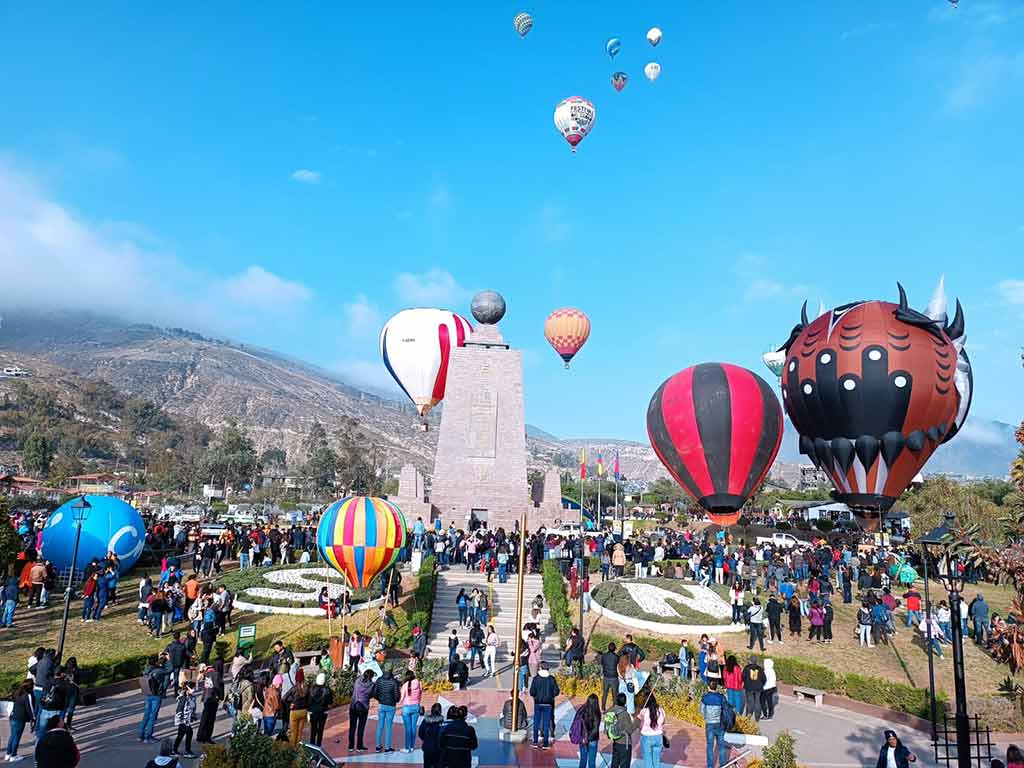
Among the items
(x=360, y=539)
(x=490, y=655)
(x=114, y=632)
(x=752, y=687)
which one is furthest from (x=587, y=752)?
(x=114, y=632)

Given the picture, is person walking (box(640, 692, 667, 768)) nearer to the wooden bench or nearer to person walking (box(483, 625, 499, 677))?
person walking (box(483, 625, 499, 677))

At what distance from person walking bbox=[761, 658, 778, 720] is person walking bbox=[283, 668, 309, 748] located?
914 centimetres

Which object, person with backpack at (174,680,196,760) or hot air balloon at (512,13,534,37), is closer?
person with backpack at (174,680,196,760)

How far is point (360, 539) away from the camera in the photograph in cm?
1908

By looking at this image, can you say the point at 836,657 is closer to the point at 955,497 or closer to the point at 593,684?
the point at 593,684

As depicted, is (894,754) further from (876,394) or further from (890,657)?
(876,394)

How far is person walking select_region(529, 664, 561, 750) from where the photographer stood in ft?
38.1

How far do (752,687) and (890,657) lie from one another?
7.16m

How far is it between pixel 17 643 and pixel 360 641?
911 cm

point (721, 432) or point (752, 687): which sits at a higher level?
point (721, 432)

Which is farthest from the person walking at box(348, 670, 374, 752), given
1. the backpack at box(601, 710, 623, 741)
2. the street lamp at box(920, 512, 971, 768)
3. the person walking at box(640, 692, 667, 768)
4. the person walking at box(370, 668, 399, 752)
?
the street lamp at box(920, 512, 971, 768)

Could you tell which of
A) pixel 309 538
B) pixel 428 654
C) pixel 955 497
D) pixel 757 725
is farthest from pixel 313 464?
pixel 757 725

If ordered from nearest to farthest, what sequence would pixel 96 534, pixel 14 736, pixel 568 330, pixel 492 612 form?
pixel 14 736
pixel 492 612
pixel 96 534
pixel 568 330

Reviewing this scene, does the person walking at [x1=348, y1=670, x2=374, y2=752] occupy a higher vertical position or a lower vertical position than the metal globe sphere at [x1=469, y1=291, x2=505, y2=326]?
lower
